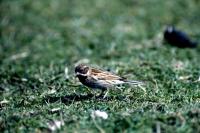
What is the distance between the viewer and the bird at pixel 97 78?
7.61m

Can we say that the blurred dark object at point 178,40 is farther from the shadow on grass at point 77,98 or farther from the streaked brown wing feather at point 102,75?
the streaked brown wing feather at point 102,75

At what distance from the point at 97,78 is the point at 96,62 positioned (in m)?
3.31

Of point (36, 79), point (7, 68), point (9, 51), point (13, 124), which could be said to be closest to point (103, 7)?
point (9, 51)

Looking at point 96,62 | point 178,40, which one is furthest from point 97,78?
point 178,40

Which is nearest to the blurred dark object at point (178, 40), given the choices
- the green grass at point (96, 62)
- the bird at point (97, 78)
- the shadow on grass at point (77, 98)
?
the green grass at point (96, 62)

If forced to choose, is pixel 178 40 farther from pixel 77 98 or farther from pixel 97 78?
pixel 97 78

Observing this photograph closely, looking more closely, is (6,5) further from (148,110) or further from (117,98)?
(148,110)

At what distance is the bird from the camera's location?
761cm

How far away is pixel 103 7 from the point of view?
16062mm

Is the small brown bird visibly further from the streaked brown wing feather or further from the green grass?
the green grass

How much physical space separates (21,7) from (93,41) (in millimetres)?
3675

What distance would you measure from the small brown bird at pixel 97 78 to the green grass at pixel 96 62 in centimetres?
23

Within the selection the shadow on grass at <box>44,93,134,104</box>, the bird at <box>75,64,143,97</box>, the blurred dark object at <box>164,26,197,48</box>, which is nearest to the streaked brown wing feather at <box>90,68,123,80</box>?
the bird at <box>75,64,143,97</box>

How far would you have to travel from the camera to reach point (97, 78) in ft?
25.0
